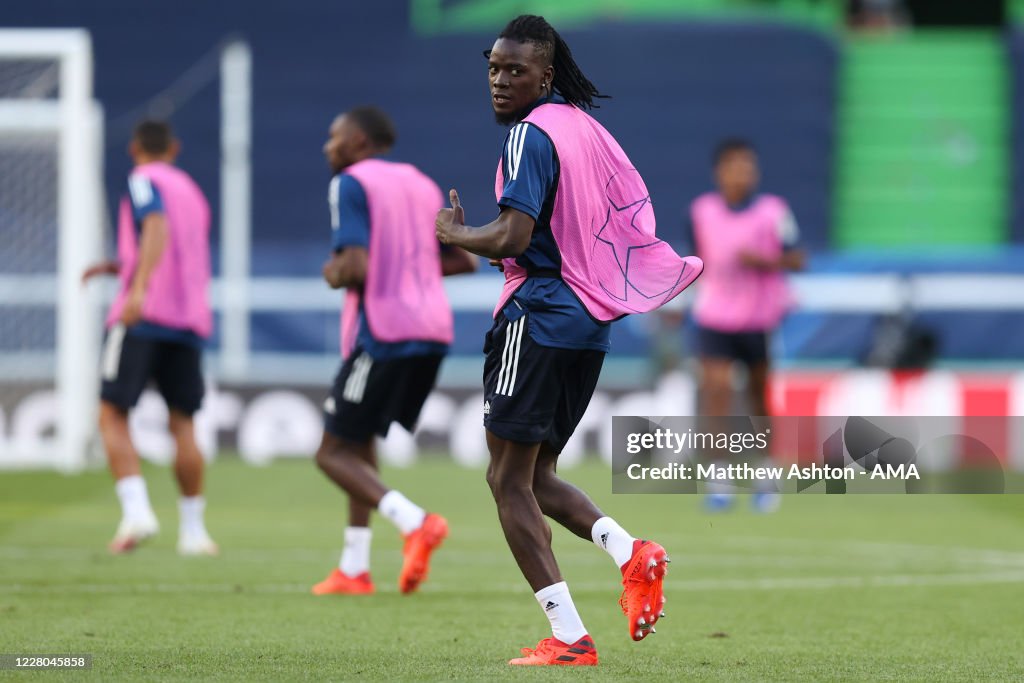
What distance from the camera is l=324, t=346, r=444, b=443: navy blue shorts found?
309 inches

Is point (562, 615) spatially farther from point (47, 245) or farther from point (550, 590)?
point (47, 245)

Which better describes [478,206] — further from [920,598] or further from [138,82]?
[920,598]

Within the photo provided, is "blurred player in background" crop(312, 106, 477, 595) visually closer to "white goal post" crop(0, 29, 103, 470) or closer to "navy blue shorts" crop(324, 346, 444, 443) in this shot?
"navy blue shorts" crop(324, 346, 444, 443)

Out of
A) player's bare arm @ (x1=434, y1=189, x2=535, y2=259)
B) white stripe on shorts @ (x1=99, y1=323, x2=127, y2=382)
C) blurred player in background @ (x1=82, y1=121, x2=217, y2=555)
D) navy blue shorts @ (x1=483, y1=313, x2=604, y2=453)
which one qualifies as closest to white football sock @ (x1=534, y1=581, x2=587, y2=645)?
navy blue shorts @ (x1=483, y1=313, x2=604, y2=453)

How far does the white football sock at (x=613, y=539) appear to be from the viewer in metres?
5.64

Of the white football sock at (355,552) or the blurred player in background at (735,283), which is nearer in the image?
the white football sock at (355,552)

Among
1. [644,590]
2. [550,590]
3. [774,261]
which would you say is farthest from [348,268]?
[774,261]

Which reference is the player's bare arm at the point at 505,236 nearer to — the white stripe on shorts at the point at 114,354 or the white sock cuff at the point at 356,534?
the white sock cuff at the point at 356,534

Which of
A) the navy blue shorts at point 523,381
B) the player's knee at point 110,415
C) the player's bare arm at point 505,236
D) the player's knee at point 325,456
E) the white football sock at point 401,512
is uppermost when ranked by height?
the player's bare arm at point 505,236

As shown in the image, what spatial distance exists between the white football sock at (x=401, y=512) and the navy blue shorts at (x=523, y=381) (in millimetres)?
2075

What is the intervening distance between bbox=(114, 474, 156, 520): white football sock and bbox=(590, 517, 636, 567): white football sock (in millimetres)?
4225

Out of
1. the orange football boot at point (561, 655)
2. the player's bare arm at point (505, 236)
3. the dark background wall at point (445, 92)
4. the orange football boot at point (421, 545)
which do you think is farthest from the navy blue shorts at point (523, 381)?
the dark background wall at point (445, 92)

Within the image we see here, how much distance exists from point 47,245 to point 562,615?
10.9 m

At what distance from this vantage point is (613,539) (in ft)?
18.7
